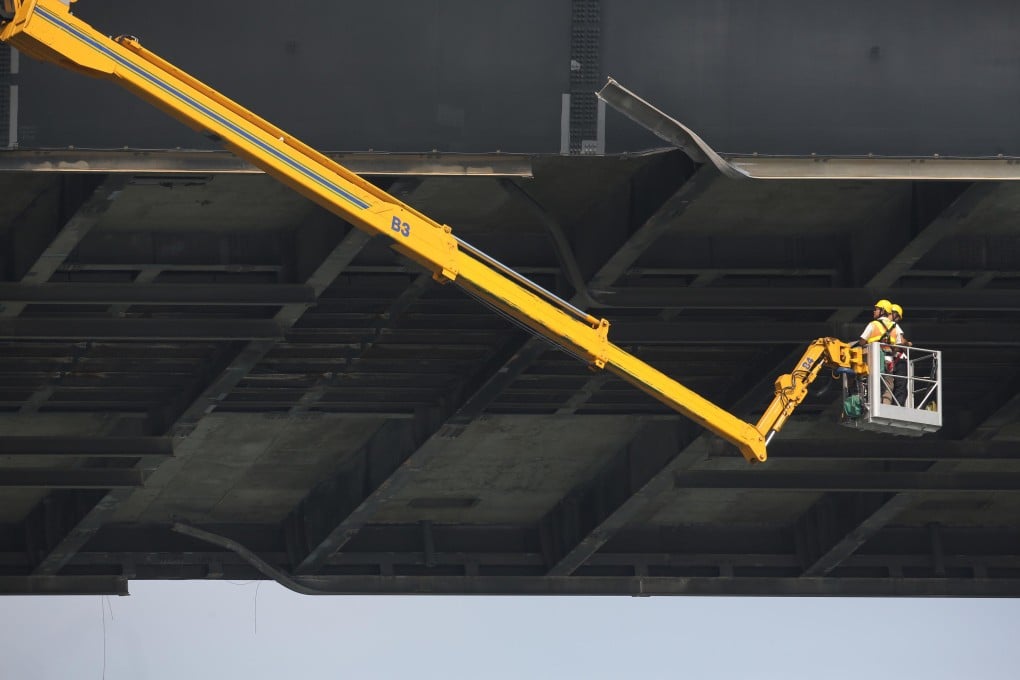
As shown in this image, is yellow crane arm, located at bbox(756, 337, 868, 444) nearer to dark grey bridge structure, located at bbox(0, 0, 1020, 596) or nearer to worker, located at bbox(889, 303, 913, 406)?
worker, located at bbox(889, 303, 913, 406)

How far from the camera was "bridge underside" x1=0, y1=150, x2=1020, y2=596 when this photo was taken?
27938 mm

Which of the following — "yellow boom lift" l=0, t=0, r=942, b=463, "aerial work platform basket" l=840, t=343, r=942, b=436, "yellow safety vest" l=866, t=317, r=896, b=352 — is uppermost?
"yellow boom lift" l=0, t=0, r=942, b=463

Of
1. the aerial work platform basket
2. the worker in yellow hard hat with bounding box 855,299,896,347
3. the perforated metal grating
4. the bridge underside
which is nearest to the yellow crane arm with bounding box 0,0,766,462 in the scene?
the bridge underside

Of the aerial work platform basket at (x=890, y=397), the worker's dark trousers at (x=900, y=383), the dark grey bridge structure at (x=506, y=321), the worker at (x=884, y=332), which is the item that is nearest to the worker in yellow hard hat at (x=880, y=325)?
the worker at (x=884, y=332)

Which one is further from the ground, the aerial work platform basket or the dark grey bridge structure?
the dark grey bridge structure

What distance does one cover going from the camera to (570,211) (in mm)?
28719

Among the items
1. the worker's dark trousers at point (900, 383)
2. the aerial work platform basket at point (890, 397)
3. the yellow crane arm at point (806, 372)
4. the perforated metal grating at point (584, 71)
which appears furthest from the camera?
the yellow crane arm at point (806, 372)

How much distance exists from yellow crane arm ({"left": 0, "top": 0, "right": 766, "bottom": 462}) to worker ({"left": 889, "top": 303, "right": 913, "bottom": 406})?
3.94 m

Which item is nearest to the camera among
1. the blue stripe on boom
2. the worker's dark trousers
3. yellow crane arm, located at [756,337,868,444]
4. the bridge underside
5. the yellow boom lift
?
the blue stripe on boom

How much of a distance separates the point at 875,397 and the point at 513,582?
11.9 meters

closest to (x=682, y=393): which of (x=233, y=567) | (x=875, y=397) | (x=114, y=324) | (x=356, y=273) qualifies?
(x=875, y=397)

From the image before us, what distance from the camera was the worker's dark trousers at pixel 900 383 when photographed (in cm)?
2875

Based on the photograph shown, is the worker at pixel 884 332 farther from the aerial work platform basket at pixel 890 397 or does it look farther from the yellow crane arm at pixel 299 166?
the yellow crane arm at pixel 299 166

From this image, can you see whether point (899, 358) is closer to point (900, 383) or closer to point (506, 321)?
point (900, 383)
